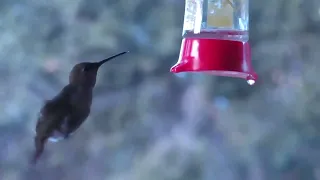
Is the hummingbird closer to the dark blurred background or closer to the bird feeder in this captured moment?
the dark blurred background

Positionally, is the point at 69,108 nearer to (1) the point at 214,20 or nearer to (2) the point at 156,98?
(2) the point at 156,98

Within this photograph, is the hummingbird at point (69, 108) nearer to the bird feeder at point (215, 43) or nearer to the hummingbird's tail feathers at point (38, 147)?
the hummingbird's tail feathers at point (38, 147)

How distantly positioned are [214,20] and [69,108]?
612 millimetres

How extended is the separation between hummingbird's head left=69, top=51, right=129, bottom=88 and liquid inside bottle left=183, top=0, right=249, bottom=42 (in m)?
0.44

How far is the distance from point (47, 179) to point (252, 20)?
81 centimetres

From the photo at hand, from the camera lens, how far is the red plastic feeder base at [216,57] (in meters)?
1.09

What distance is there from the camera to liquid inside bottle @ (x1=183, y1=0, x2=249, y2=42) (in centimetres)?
113

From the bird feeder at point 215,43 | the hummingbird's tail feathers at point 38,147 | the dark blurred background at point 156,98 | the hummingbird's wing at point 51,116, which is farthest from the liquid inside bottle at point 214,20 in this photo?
the hummingbird's tail feathers at point 38,147

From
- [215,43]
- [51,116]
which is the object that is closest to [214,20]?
[215,43]

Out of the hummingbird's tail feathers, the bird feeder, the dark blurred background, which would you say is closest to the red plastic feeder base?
the bird feeder

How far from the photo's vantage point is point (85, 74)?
156 centimetres

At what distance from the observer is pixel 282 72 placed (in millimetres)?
1588

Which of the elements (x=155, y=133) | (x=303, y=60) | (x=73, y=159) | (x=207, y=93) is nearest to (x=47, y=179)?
(x=73, y=159)

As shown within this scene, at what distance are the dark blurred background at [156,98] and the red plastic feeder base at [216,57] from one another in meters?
0.47
